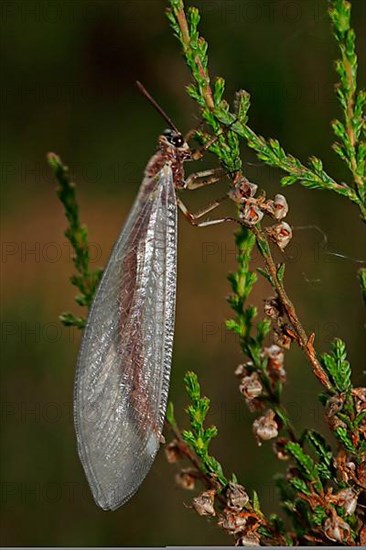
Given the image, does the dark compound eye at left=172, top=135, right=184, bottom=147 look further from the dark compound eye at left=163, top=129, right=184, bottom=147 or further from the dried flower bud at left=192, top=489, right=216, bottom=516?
the dried flower bud at left=192, top=489, right=216, bottom=516

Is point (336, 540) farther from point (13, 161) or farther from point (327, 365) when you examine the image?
point (13, 161)

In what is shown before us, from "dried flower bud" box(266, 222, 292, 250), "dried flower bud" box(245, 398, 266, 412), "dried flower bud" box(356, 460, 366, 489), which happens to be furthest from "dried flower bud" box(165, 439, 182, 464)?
"dried flower bud" box(266, 222, 292, 250)

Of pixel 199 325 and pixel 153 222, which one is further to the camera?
pixel 199 325

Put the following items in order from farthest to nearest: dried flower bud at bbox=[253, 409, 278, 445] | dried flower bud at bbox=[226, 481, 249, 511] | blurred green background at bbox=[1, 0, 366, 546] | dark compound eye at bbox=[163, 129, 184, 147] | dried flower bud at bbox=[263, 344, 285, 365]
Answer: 1. blurred green background at bbox=[1, 0, 366, 546]
2. dark compound eye at bbox=[163, 129, 184, 147]
3. dried flower bud at bbox=[263, 344, 285, 365]
4. dried flower bud at bbox=[253, 409, 278, 445]
5. dried flower bud at bbox=[226, 481, 249, 511]

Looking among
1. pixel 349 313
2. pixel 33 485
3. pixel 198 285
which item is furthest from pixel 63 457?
pixel 349 313

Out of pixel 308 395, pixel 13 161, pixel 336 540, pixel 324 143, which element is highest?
pixel 13 161
